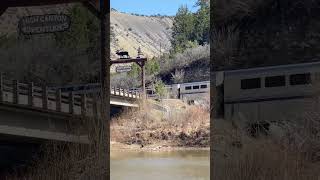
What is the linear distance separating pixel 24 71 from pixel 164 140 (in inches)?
85.0

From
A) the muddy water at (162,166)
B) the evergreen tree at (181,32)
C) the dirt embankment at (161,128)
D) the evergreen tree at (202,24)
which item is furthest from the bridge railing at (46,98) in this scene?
the evergreen tree at (181,32)

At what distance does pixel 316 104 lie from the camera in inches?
167

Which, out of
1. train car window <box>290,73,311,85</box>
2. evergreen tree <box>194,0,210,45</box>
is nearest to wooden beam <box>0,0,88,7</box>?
evergreen tree <box>194,0,210,45</box>

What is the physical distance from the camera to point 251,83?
451 cm

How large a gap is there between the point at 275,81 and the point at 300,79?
21 centimetres

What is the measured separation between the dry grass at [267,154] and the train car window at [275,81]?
34 centimetres

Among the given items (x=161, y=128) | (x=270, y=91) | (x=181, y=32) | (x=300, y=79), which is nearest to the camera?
(x=300, y=79)

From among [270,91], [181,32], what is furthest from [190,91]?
[270,91]

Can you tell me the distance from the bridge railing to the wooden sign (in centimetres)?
60

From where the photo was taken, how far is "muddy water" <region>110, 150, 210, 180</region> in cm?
578

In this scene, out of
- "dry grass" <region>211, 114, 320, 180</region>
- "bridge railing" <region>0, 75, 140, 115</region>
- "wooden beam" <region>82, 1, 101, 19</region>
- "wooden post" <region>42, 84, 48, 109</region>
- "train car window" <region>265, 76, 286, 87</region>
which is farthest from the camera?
"wooden post" <region>42, 84, 48, 109</region>

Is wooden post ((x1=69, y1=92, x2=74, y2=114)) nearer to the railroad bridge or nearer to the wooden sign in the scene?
the railroad bridge

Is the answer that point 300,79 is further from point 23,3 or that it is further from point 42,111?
point 23,3

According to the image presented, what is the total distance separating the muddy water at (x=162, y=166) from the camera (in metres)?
5.78
